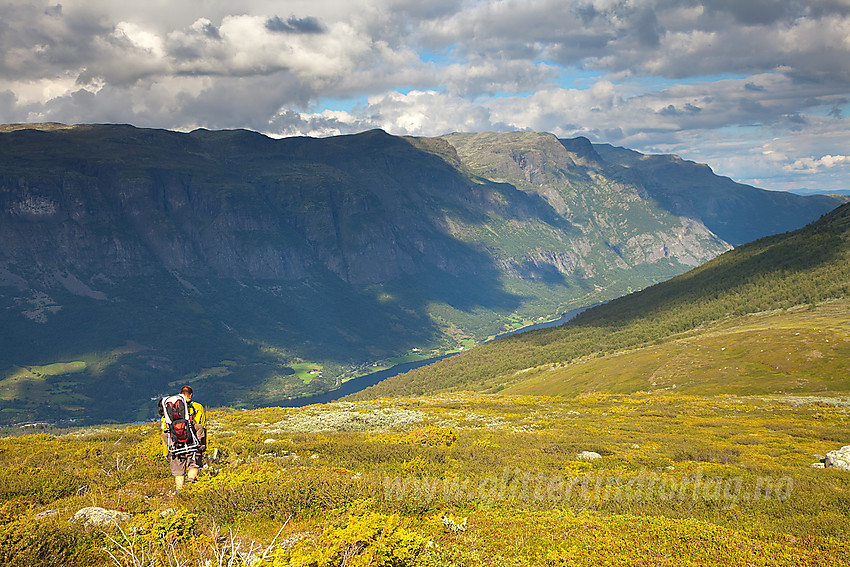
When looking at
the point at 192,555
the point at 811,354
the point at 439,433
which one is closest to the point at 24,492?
the point at 192,555

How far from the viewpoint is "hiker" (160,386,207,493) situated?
20109mm

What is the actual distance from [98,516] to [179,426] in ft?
15.9

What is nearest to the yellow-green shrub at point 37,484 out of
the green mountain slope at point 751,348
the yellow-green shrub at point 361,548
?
the yellow-green shrub at point 361,548

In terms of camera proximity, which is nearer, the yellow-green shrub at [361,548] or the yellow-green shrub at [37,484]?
the yellow-green shrub at [361,548]

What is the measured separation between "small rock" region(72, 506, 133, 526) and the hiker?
380cm

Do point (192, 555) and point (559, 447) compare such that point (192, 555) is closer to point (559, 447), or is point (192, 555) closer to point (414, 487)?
point (414, 487)

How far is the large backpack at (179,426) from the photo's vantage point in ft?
65.5

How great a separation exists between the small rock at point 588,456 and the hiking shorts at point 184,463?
20609mm

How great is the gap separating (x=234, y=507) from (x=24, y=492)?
8823 mm

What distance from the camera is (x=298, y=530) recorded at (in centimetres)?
1558

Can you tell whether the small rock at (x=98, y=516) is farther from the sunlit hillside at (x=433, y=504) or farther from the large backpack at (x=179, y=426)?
the large backpack at (x=179, y=426)
